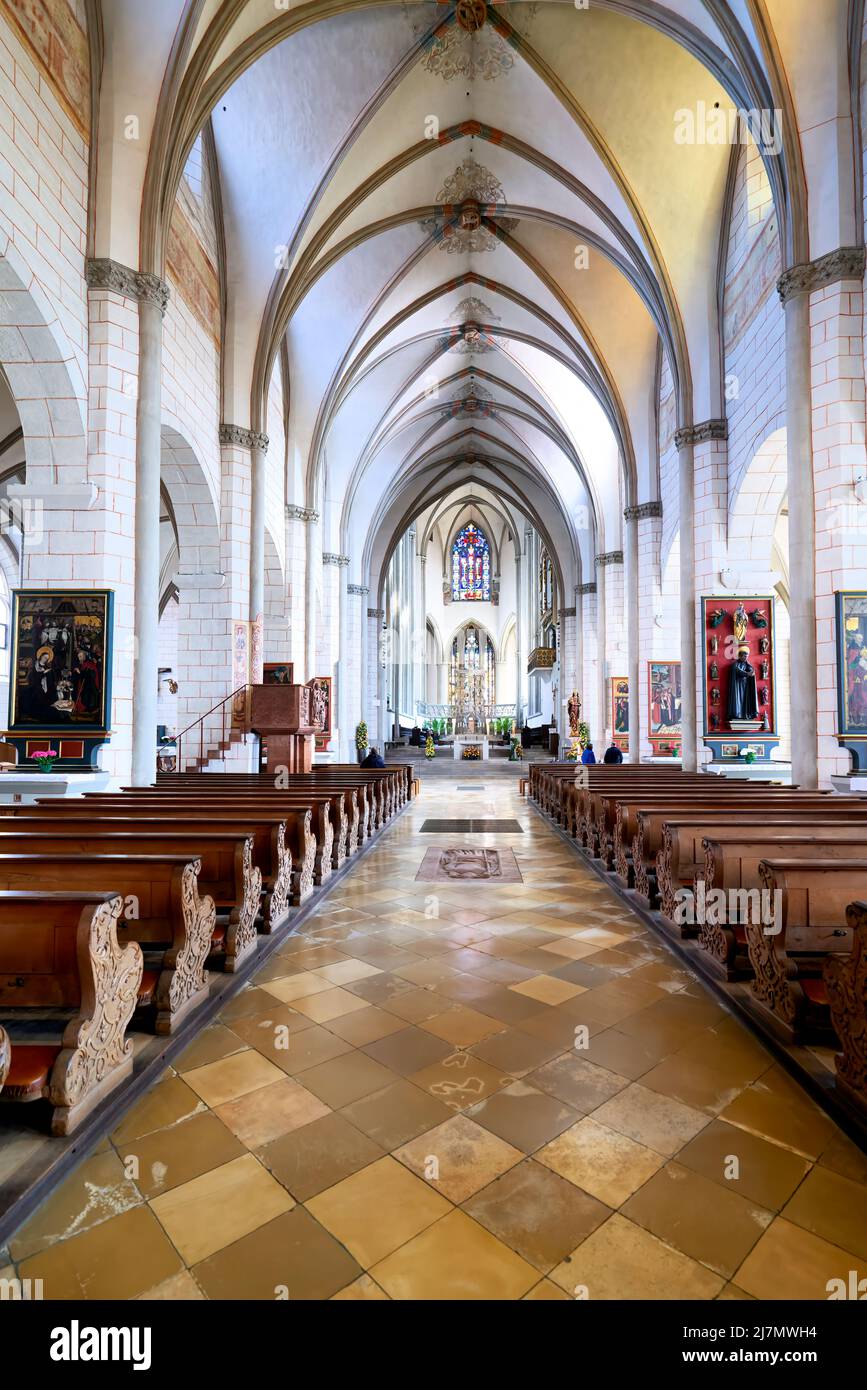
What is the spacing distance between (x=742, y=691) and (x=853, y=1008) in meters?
9.39

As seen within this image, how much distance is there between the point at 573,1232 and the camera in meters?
2.09

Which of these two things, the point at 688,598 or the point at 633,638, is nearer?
the point at 688,598

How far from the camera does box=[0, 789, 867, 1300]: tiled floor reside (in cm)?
194

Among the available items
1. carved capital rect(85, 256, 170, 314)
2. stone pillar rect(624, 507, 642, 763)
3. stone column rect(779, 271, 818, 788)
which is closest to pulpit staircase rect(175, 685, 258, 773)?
carved capital rect(85, 256, 170, 314)

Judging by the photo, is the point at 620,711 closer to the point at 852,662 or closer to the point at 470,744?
the point at 470,744

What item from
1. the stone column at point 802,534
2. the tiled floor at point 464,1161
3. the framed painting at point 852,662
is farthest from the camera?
the stone column at point 802,534

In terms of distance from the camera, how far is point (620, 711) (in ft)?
63.6

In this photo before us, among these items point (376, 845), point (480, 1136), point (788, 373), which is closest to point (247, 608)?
point (376, 845)

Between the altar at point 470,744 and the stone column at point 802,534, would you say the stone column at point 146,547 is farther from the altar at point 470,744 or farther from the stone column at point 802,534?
the altar at point 470,744

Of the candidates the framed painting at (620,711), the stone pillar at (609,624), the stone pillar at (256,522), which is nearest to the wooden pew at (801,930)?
→ the stone pillar at (256,522)

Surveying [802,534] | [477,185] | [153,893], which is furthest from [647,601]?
[153,893]

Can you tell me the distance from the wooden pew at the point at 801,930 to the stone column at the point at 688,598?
8.80 m

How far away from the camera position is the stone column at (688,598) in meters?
12.1

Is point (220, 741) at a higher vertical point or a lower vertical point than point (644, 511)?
lower
